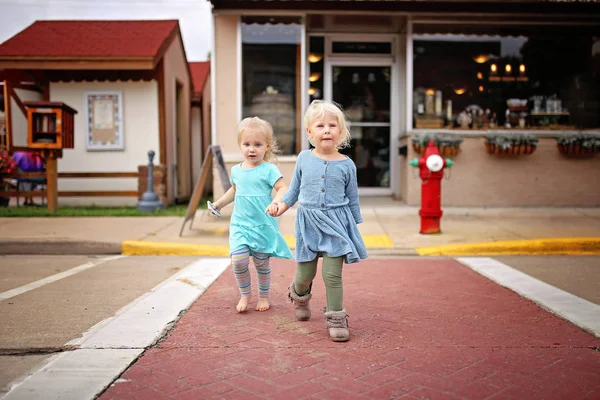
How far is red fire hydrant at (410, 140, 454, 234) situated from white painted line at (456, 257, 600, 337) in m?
1.42

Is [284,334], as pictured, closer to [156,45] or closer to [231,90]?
[231,90]

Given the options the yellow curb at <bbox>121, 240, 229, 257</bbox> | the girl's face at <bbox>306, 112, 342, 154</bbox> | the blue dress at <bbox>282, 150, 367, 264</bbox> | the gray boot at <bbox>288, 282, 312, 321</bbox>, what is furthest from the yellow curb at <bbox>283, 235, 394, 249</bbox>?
the girl's face at <bbox>306, 112, 342, 154</bbox>

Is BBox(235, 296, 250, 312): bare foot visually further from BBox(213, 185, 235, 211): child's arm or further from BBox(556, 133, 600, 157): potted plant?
BBox(556, 133, 600, 157): potted plant

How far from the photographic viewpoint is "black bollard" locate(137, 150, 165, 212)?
10805 mm

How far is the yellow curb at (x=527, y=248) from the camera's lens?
23.1 ft

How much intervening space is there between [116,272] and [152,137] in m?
6.85

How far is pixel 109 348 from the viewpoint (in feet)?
11.0

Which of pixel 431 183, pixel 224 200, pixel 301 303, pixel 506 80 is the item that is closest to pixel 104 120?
pixel 431 183

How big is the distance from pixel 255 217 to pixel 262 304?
26.6 inches

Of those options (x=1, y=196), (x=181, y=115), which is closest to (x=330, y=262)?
(x=1, y=196)

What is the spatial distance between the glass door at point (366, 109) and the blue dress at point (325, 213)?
25.2 ft

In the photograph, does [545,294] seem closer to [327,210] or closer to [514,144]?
[327,210]

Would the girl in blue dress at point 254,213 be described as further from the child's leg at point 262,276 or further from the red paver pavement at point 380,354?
the red paver pavement at point 380,354

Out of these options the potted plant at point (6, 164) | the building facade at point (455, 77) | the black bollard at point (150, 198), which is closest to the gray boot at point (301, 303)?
the building facade at point (455, 77)
